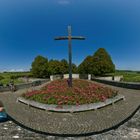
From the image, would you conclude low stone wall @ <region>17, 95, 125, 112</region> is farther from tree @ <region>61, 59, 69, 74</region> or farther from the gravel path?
tree @ <region>61, 59, 69, 74</region>

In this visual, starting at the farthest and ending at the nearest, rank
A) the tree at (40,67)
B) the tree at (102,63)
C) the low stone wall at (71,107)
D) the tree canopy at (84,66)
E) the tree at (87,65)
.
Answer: the tree at (40,67) < the tree at (87,65) < the tree canopy at (84,66) < the tree at (102,63) < the low stone wall at (71,107)

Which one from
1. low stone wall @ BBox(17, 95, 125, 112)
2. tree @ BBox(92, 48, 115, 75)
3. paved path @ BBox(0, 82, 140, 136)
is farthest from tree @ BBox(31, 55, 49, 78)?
paved path @ BBox(0, 82, 140, 136)

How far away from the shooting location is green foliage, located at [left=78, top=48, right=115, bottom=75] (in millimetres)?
50500

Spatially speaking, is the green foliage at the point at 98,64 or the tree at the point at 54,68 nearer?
the green foliage at the point at 98,64

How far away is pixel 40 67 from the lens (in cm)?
5756

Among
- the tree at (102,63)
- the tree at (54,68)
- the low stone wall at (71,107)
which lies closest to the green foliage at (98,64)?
the tree at (102,63)

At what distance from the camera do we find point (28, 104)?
13086mm

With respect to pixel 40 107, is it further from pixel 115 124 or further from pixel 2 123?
pixel 115 124

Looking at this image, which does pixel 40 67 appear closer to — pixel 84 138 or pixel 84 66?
pixel 84 66

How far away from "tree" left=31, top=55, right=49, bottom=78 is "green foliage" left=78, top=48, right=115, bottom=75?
37.6 feet

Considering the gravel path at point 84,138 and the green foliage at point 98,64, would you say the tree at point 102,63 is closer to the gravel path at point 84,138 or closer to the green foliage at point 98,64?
the green foliage at point 98,64

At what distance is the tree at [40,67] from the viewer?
2258 inches

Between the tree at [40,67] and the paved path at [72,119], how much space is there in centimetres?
4532

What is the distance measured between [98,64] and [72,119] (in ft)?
138
